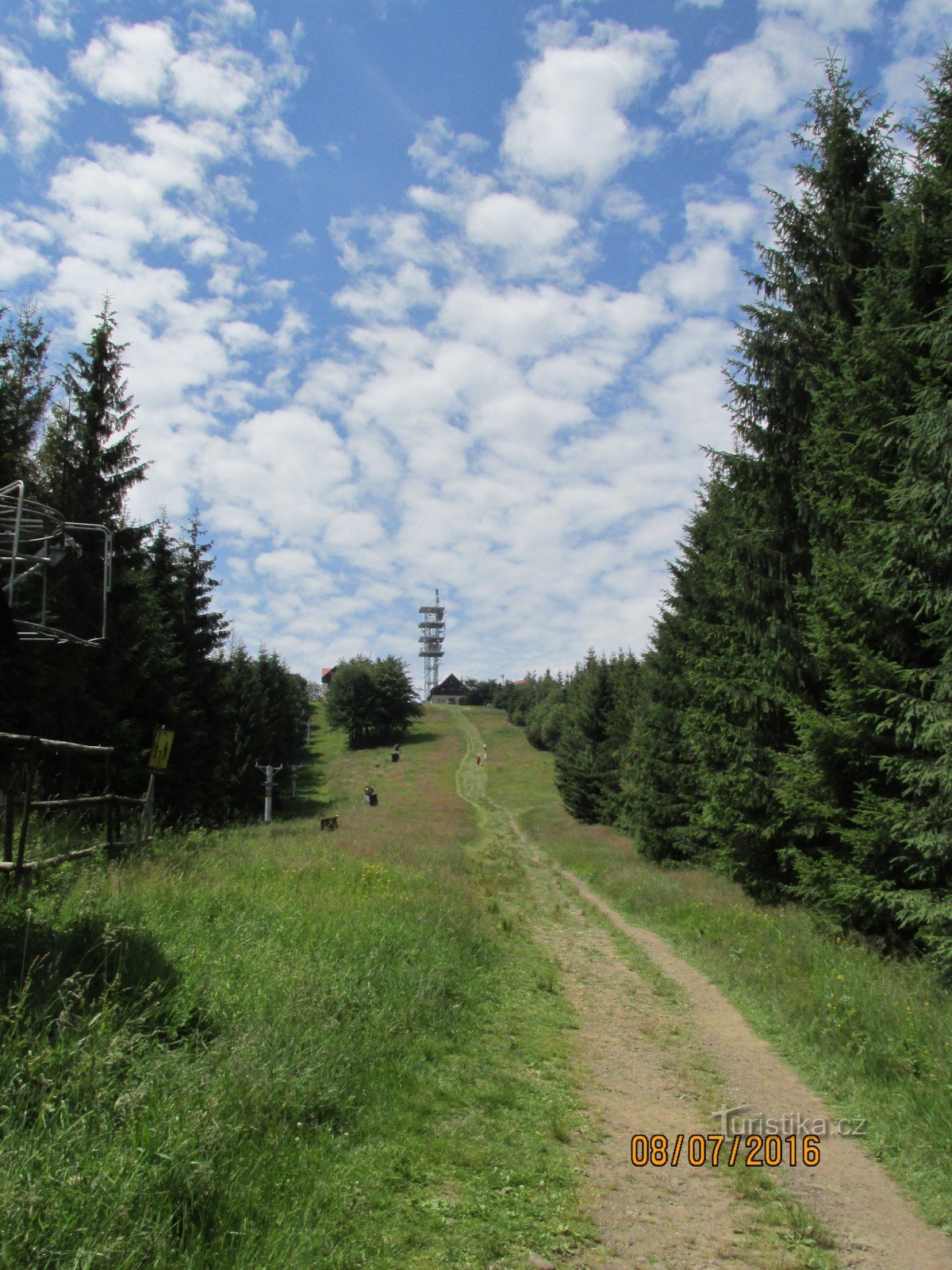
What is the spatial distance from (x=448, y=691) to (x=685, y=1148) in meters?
161

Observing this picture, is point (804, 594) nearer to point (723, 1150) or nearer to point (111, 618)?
point (723, 1150)

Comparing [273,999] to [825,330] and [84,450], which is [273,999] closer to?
[825,330]

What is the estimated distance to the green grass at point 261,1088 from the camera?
12.1 ft

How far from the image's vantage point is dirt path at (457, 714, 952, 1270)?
4230 mm

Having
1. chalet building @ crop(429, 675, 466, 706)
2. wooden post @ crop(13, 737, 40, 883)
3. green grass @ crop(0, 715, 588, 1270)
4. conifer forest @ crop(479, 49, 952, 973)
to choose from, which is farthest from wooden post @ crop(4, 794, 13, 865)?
chalet building @ crop(429, 675, 466, 706)

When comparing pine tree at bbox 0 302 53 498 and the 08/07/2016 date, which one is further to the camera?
pine tree at bbox 0 302 53 498

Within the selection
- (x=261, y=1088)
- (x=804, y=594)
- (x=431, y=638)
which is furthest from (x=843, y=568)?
(x=431, y=638)

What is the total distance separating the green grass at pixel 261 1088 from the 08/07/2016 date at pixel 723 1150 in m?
0.62

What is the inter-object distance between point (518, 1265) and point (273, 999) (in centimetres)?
342

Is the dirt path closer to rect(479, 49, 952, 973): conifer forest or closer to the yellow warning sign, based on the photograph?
rect(479, 49, 952, 973): conifer forest

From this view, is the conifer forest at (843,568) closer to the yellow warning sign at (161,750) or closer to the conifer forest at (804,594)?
the conifer forest at (804,594)

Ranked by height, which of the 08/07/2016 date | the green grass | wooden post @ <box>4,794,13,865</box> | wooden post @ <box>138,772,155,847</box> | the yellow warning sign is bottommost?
the 08/07/2016 date

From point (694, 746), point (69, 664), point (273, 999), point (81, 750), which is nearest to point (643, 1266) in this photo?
point (273, 999)

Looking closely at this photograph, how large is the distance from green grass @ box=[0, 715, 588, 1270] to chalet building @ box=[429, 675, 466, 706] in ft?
485
